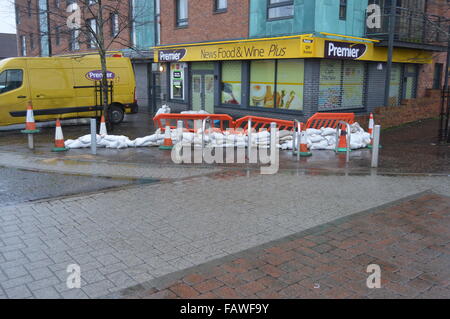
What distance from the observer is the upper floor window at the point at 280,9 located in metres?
15.1

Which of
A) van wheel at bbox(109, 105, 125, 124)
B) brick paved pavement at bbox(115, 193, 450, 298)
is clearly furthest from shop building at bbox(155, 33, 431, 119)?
brick paved pavement at bbox(115, 193, 450, 298)

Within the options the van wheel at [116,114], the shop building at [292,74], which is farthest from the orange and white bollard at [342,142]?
the van wheel at [116,114]

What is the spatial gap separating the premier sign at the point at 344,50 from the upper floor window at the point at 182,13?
27.7 feet

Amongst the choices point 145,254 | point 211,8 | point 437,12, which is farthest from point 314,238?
point 437,12

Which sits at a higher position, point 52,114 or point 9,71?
point 9,71

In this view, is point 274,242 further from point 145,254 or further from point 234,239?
point 145,254

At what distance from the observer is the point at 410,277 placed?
4.41m

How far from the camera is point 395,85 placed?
19.3 meters

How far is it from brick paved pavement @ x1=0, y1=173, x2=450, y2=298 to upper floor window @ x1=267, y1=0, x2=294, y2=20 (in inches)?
331

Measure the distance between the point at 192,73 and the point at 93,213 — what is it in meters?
15.7

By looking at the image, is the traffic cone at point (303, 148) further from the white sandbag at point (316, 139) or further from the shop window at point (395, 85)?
the shop window at point (395, 85)

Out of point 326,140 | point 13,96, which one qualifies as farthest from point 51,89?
point 326,140
